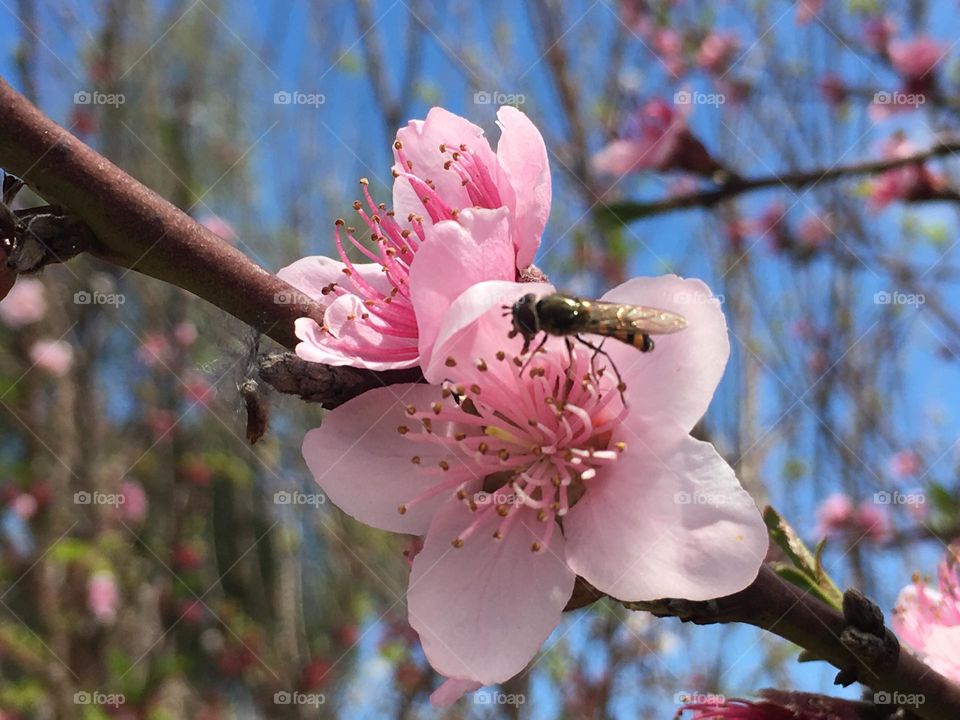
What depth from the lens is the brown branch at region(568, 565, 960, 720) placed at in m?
0.82

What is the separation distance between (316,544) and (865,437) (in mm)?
3134

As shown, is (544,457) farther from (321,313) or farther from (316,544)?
(316,544)

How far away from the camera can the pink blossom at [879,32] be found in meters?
4.32

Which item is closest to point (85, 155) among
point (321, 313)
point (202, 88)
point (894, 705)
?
point (321, 313)

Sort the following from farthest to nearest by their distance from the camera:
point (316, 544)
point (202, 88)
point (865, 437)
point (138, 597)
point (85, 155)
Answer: point (202, 88)
point (316, 544)
point (138, 597)
point (865, 437)
point (85, 155)

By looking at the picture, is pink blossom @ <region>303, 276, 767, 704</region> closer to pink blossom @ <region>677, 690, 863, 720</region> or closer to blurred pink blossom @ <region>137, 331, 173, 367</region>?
pink blossom @ <region>677, 690, 863, 720</region>

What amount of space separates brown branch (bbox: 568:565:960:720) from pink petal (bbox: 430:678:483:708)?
167 mm

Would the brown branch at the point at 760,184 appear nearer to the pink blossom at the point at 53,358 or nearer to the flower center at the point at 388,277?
the flower center at the point at 388,277

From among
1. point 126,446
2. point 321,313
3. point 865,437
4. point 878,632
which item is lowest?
point 126,446

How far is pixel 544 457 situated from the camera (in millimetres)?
985

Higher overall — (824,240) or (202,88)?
(202,88)

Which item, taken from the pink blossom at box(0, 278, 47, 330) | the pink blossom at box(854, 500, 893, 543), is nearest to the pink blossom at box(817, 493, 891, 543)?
the pink blossom at box(854, 500, 893, 543)

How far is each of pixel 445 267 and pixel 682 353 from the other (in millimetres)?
271

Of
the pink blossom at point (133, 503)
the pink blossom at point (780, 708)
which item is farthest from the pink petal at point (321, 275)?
the pink blossom at point (133, 503)
